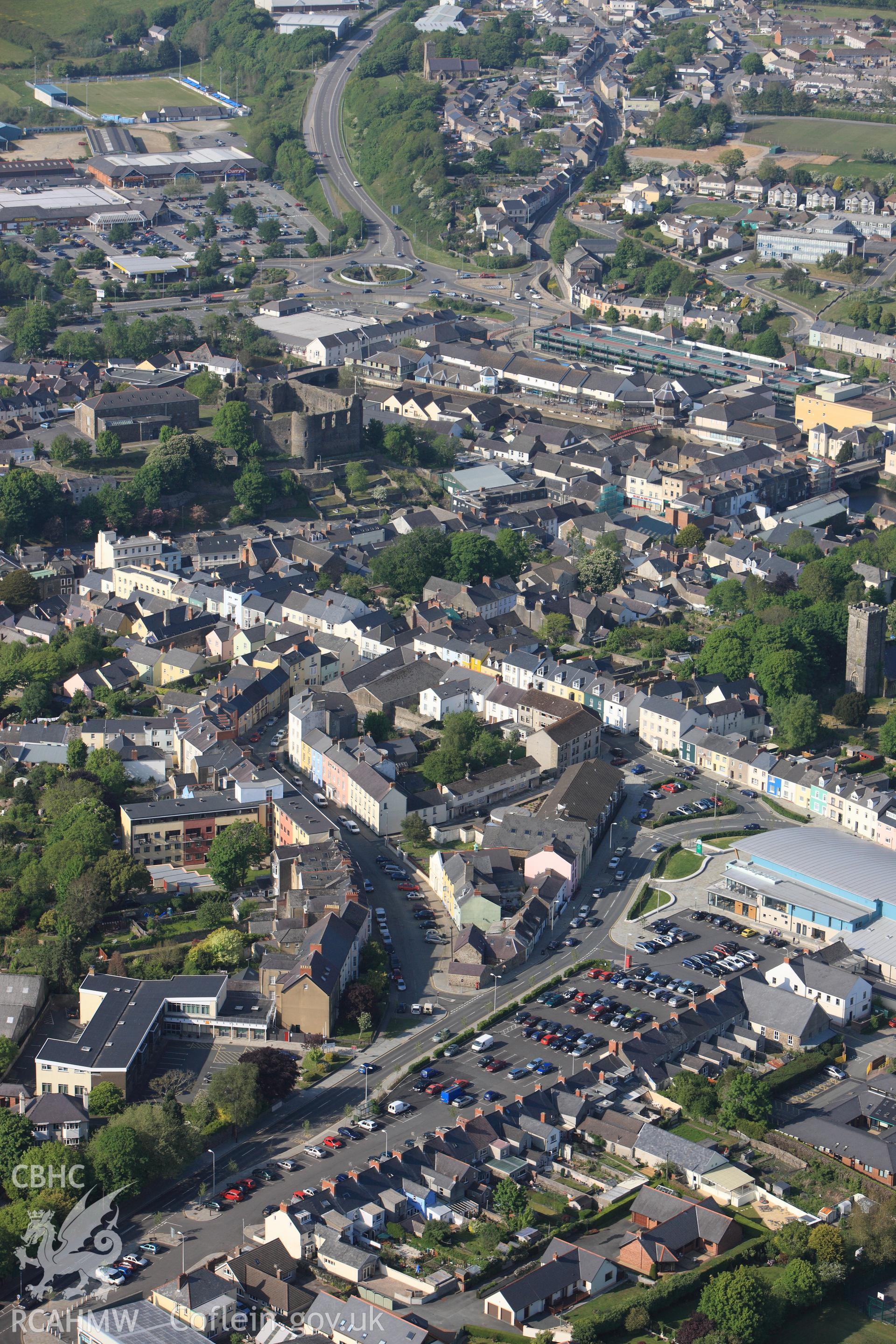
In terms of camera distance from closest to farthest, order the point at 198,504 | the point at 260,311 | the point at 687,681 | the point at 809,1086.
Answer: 1. the point at 809,1086
2. the point at 687,681
3. the point at 198,504
4. the point at 260,311

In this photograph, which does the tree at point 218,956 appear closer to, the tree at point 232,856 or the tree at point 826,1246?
the tree at point 232,856

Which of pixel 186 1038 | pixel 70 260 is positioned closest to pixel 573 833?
pixel 186 1038

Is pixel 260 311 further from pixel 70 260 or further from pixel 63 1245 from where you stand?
pixel 63 1245

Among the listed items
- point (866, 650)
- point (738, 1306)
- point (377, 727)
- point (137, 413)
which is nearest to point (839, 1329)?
point (738, 1306)

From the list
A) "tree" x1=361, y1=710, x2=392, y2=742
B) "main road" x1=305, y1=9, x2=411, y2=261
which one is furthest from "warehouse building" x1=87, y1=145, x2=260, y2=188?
"tree" x1=361, y1=710, x2=392, y2=742

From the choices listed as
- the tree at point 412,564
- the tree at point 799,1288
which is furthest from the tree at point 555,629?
the tree at point 799,1288

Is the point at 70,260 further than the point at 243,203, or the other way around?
the point at 243,203

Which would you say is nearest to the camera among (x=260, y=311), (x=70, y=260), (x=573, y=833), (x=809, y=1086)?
(x=809, y=1086)

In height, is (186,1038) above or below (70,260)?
below
